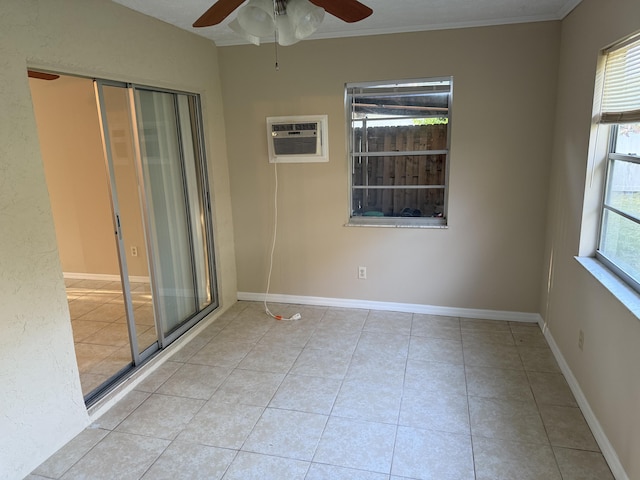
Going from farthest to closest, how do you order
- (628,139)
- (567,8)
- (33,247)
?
(567,8), (628,139), (33,247)

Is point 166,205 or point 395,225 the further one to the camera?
point 395,225

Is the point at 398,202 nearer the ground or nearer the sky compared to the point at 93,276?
nearer the sky

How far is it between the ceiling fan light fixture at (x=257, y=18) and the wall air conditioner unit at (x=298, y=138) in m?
1.84

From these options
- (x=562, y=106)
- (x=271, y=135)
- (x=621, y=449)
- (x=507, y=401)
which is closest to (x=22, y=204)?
(x=271, y=135)

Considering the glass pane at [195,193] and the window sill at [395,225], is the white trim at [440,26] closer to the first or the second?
the glass pane at [195,193]

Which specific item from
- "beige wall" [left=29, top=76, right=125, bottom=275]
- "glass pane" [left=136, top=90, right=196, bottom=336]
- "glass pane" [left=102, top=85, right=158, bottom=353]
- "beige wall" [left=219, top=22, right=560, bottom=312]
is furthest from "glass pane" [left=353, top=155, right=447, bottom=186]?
"beige wall" [left=29, top=76, right=125, bottom=275]

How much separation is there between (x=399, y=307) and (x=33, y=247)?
2.86 m

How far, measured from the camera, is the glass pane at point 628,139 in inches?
82.2

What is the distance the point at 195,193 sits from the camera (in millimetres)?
3576

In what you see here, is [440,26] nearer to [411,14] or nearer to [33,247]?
[411,14]

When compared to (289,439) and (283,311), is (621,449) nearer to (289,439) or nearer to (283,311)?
(289,439)

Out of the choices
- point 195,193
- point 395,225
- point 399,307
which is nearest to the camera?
point 195,193

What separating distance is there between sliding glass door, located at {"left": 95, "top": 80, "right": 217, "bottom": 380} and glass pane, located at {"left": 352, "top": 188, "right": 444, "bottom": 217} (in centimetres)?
140

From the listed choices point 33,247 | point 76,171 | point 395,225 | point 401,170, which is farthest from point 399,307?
point 76,171
